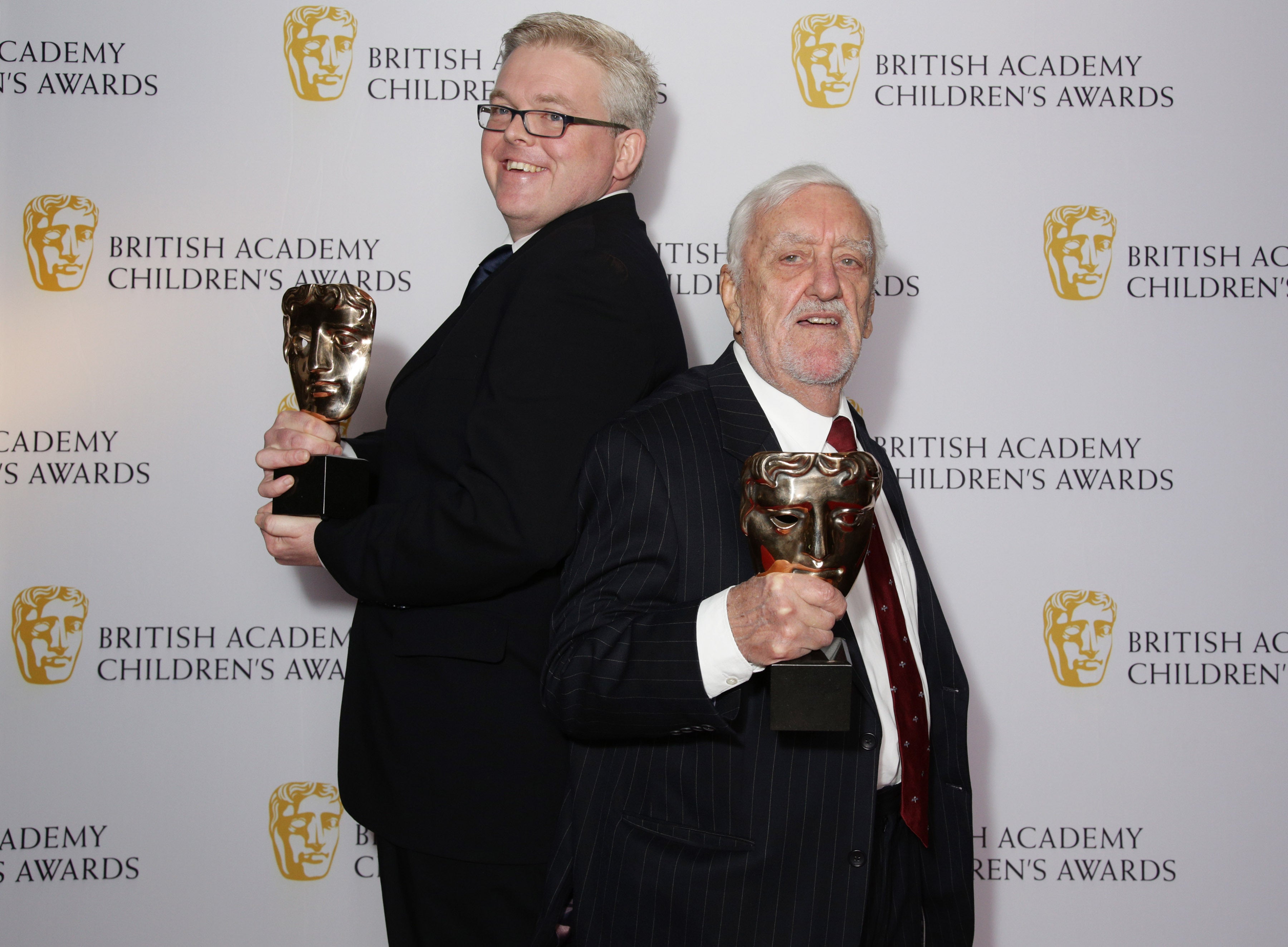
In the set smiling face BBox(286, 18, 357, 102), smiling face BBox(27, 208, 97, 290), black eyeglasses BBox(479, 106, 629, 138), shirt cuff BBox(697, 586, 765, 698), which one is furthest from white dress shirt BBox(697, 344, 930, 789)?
smiling face BBox(27, 208, 97, 290)

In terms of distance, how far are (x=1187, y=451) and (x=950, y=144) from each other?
2.91ft

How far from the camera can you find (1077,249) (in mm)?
2293

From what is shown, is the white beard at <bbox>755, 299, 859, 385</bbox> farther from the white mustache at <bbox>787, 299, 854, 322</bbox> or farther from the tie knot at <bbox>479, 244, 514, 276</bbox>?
the tie knot at <bbox>479, 244, 514, 276</bbox>

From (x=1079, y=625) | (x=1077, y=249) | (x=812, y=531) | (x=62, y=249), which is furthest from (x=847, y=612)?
(x=62, y=249)

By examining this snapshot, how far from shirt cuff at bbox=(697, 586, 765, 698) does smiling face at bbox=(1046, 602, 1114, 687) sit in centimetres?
130

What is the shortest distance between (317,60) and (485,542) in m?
1.39

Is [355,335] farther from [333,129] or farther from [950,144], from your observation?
[950,144]

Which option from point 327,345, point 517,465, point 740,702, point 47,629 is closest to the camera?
point 740,702

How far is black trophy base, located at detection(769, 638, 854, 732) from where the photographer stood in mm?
1156

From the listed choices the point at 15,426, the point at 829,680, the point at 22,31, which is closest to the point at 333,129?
the point at 22,31

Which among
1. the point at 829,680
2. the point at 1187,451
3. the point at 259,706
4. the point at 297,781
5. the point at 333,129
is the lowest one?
the point at 297,781

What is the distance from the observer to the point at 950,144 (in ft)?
7.54

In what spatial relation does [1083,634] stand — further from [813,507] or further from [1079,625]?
[813,507]

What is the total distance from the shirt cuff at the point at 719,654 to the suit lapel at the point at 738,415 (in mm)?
264
